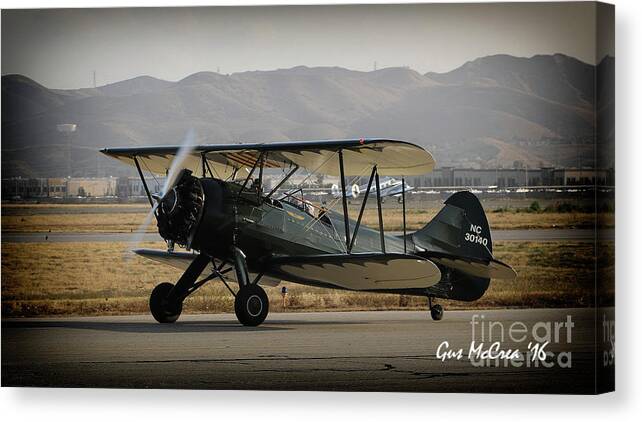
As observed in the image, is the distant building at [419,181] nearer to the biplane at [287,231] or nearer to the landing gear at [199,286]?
the biplane at [287,231]

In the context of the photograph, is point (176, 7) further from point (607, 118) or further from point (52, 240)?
point (607, 118)

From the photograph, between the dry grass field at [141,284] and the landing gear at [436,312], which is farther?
the landing gear at [436,312]

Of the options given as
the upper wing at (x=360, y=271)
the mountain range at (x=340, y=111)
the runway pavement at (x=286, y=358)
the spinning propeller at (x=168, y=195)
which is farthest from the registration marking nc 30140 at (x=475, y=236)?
the spinning propeller at (x=168, y=195)

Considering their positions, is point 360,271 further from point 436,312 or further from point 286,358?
point 286,358

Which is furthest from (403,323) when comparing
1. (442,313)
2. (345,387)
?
(345,387)

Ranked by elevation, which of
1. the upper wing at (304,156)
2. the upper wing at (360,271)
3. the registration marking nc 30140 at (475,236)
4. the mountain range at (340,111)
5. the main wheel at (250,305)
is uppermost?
the mountain range at (340,111)

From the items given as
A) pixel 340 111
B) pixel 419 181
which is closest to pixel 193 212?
pixel 340 111
